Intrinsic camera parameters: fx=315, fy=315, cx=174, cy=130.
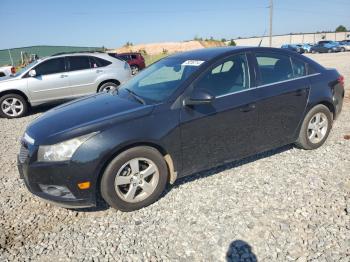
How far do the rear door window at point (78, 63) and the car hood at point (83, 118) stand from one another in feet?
17.7

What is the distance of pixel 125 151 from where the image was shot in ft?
10.6

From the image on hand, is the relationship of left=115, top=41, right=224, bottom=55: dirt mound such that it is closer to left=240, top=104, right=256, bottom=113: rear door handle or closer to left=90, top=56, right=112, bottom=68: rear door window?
left=90, top=56, right=112, bottom=68: rear door window

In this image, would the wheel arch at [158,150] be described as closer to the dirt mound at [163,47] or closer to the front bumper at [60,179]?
the front bumper at [60,179]

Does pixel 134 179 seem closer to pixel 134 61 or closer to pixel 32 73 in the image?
pixel 32 73

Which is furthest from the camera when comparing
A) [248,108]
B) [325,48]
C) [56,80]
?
[325,48]

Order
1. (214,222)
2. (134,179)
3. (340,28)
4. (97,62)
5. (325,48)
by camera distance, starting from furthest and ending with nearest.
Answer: (340,28) < (325,48) < (97,62) < (134,179) < (214,222)

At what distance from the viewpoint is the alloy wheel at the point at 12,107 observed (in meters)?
8.50

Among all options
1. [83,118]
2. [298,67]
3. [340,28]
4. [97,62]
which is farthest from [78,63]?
[340,28]

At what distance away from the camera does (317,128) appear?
4754 mm

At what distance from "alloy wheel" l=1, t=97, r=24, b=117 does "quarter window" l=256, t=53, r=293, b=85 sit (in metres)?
6.93

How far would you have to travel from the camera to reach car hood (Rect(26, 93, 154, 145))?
3.13 m

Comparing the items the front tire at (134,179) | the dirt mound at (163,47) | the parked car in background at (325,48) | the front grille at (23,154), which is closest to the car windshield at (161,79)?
the front tire at (134,179)

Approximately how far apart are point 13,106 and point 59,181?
21.2 ft

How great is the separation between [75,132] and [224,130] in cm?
170
